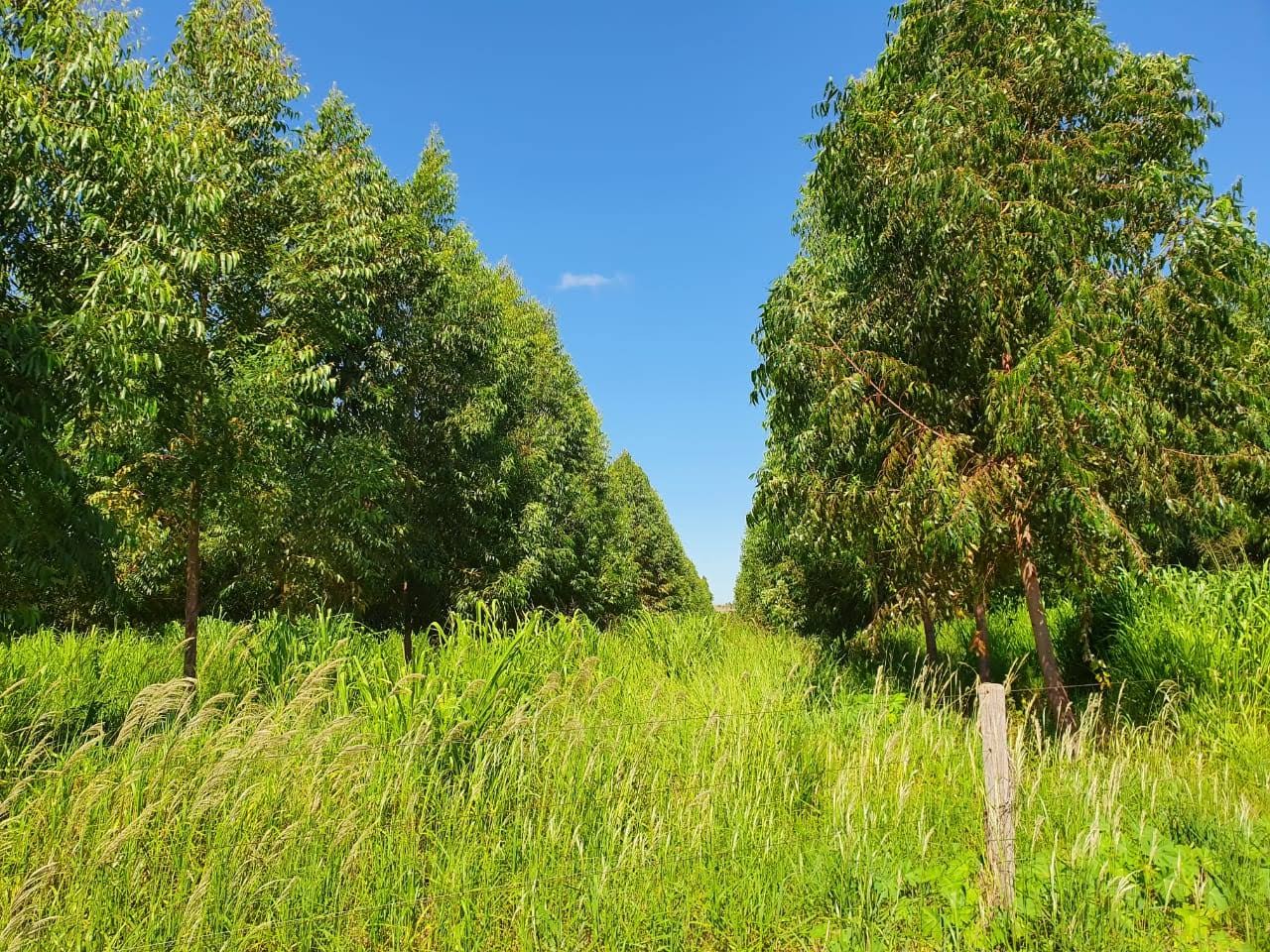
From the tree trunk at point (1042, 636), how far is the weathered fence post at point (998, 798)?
3203 mm

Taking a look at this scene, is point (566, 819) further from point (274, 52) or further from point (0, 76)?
point (274, 52)

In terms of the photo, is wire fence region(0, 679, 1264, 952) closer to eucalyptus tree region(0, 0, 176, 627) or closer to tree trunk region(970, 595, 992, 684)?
eucalyptus tree region(0, 0, 176, 627)

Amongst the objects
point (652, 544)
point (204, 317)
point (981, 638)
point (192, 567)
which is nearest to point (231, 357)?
point (204, 317)

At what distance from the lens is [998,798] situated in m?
3.13

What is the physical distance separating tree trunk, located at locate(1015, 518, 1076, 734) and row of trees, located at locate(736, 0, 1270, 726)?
3 centimetres

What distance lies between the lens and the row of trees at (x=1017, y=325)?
216 inches

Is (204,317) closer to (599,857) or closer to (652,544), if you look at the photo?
(599,857)

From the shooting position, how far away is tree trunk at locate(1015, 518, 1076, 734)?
19.6 feet

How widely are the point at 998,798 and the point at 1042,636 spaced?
419 cm

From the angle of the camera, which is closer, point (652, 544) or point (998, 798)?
point (998, 798)

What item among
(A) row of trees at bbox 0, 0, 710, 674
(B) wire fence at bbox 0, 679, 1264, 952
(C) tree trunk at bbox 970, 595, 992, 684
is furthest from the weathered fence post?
(A) row of trees at bbox 0, 0, 710, 674

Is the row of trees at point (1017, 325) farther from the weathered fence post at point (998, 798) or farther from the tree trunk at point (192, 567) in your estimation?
the tree trunk at point (192, 567)

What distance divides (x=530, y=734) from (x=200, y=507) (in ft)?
19.0

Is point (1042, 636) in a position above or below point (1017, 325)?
below
